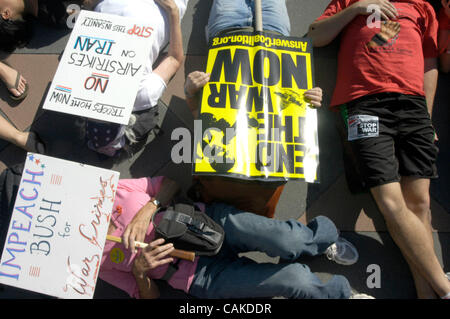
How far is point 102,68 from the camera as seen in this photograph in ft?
5.98

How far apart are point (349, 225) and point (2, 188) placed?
235 cm

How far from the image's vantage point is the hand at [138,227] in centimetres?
169

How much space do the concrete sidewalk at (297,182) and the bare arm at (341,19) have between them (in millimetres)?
190

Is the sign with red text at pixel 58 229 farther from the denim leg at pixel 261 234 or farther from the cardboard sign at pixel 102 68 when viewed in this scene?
the denim leg at pixel 261 234

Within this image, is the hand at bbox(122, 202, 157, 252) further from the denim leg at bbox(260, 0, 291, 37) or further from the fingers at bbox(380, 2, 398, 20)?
the fingers at bbox(380, 2, 398, 20)

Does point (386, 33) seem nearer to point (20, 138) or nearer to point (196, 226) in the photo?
point (196, 226)

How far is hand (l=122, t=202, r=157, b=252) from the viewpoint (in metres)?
1.69

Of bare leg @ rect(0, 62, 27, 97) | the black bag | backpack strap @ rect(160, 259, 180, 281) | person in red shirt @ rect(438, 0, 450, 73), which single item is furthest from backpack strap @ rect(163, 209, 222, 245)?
person in red shirt @ rect(438, 0, 450, 73)

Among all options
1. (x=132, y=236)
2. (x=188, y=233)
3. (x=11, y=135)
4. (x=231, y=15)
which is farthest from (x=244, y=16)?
(x=11, y=135)

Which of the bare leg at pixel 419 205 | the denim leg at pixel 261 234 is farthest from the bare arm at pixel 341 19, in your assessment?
the denim leg at pixel 261 234

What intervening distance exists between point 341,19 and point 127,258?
84.4 inches

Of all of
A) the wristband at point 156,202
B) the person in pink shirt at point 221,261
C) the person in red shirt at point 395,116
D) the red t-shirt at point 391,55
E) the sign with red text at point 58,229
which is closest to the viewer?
the sign with red text at point 58,229

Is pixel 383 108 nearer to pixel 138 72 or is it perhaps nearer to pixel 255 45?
pixel 255 45

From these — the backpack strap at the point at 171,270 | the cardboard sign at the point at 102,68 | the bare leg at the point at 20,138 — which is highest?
the cardboard sign at the point at 102,68
